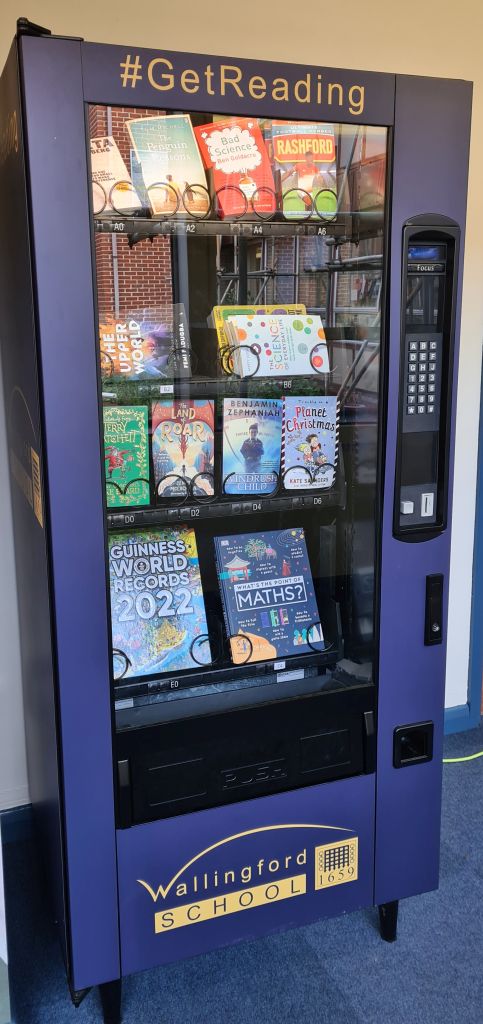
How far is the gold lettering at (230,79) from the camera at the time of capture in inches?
60.2

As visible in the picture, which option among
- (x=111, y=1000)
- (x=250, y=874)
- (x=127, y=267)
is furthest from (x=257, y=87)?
(x=111, y=1000)

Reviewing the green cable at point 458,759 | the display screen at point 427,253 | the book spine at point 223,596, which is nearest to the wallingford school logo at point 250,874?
the book spine at point 223,596

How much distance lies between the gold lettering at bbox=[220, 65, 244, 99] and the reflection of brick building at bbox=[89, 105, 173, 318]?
15 centimetres

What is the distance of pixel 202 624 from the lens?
76.4 inches

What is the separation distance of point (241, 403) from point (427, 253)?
0.49 meters

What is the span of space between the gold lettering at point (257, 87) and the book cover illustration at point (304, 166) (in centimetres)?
17

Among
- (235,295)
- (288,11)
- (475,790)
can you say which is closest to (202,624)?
(235,295)

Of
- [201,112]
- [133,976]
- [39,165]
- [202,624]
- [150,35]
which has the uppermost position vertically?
[150,35]

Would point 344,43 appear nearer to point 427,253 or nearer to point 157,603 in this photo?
point 427,253

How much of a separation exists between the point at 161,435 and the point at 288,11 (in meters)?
1.30

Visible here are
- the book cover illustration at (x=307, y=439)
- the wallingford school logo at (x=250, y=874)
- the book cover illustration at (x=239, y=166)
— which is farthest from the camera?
the book cover illustration at (x=307, y=439)

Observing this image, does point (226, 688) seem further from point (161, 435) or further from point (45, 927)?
point (45, 927)

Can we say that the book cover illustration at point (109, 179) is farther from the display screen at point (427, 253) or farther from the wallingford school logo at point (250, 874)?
the wallingford school logo at point (250, 874)

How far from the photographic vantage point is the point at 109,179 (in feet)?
5.18
